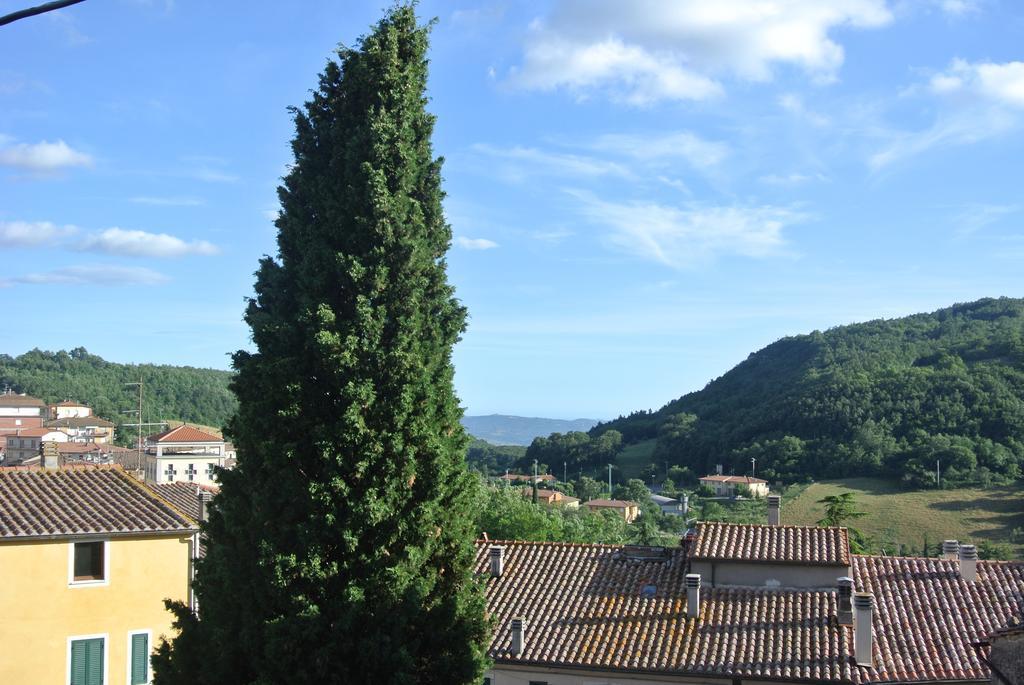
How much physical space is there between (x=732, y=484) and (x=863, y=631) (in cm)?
10139

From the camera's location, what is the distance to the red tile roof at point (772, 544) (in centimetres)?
1983


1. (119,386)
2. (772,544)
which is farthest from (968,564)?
(119,386)

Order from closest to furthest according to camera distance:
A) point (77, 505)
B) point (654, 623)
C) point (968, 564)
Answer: point (654, 623) → point (77, 505) → point (968, 564)

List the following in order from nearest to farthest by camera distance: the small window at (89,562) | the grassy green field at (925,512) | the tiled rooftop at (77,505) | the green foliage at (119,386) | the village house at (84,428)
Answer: the tiled rooftop at (77,505), the small window at (89,562), the grassy green field at (925,512), the village house at (84,428), the green foliage at (119,386)

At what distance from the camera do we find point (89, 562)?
19.7m

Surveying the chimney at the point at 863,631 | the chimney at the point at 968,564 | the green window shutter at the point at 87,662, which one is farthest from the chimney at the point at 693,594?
the green window shutter at the point at 87,662

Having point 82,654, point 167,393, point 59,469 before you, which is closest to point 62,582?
point 82,654

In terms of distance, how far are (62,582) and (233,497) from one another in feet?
34.3

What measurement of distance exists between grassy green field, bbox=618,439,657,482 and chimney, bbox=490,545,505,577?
12652cm

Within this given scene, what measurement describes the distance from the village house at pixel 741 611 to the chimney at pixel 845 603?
0.02 meters

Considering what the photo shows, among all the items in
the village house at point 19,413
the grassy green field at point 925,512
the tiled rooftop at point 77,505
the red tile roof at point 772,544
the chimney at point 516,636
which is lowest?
the grassy green field at point 925,512

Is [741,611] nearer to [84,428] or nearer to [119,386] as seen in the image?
[84,428]

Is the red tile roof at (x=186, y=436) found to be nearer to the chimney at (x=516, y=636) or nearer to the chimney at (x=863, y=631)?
the chimney at (x=516, y=636)

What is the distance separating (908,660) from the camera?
1775cm
